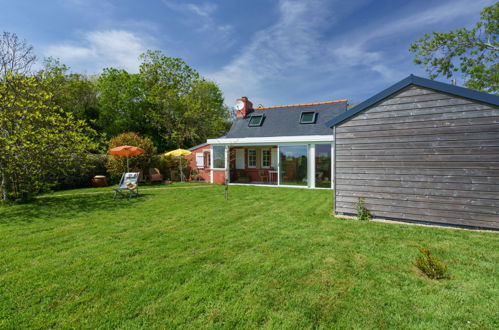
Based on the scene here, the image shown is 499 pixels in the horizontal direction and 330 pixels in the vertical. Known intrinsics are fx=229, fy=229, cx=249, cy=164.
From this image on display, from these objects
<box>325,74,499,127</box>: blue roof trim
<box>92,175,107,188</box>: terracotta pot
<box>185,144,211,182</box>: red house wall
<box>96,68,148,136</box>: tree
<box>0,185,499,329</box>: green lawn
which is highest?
<box>96,68,148,136</box>: tree

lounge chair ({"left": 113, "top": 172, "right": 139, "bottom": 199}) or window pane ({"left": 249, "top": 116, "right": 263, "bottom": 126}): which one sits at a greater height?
window pane ({"left": 249, "top": 116, "right": 263, "bottom": 126})

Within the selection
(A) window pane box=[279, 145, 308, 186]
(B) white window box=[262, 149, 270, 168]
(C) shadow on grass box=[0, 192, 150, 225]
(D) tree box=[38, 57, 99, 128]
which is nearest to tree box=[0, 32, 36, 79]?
(C) shadow on grass box=[0, 192, 150, 225]

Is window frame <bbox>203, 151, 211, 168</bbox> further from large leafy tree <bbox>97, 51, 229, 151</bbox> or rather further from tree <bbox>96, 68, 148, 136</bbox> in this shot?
tree <bbox>96, 68, 148, 136</bbox>

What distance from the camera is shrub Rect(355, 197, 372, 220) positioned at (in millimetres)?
6281

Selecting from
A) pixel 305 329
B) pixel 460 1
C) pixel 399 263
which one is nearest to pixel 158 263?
pixel 305 329

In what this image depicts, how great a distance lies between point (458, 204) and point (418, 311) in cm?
414

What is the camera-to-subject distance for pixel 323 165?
12.2 m

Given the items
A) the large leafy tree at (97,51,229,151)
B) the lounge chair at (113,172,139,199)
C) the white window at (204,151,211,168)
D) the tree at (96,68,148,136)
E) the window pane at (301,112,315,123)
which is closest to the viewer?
the lounge chair at (113,172,139,199)

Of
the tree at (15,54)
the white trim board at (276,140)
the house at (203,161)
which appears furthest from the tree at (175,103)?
the tree at (15,54)

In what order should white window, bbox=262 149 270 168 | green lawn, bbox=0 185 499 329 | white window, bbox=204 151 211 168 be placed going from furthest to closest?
white window, bbox=204 151 211 168 < white window, bbox=262 149 270 168 < green lawn, bbox=0 185 499 329

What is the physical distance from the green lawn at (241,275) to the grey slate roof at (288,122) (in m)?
8.66

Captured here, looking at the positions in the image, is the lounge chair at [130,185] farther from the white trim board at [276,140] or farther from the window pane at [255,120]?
the window pane at [255,120]

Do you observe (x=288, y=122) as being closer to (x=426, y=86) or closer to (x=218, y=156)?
(x=218, y=156)

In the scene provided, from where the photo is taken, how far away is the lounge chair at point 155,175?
1537cm
